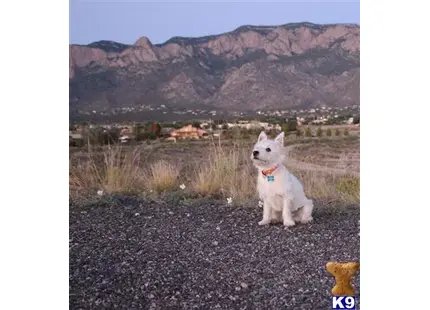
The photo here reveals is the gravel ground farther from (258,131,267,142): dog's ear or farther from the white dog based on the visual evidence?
(258,131,267,142): dog's ear

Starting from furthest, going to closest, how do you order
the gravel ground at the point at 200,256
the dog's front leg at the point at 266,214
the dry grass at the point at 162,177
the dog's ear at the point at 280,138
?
the dry grass at the point at 162,177 < the dog's front leg at the point at 266,214 < the dog's ear at the point at 280,138 < the gravel ground at the point at 200,256

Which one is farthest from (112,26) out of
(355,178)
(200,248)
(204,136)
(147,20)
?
(355,178)

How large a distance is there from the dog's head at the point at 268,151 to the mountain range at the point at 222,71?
273 mm

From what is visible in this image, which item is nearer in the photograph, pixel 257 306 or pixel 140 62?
pixel 257 306

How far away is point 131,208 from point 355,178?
1.61 meters

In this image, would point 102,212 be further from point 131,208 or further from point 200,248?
point 200,248

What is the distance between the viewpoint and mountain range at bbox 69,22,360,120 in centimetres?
506

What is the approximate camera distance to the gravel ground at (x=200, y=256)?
4.75m

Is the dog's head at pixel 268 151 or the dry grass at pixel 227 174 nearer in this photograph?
the dog's head at pixel 268 151

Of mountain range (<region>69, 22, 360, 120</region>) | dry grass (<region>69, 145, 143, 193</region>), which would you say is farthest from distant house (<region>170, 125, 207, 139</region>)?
dry grass (<region>69, 145, 143, 193</region>)

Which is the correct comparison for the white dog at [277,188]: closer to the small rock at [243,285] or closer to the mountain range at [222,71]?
the mountain range at [222,71]

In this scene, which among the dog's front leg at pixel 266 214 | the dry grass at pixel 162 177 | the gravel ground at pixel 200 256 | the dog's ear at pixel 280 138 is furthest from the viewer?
the dry grass at pixel 162 177

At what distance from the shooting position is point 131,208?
513cm

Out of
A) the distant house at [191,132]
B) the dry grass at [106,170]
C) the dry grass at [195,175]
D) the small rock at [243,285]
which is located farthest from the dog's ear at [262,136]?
the small rock at [243,285]
